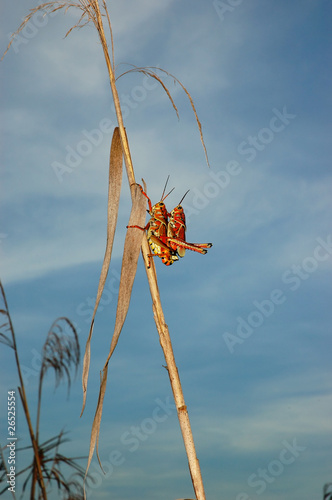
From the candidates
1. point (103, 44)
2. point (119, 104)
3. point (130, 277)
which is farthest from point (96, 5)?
point (130, 277)

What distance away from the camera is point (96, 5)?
4.45 meters

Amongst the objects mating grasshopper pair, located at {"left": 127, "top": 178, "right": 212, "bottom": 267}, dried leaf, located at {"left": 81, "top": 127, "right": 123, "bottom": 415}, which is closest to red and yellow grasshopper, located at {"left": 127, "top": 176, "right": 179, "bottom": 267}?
mating grasshopper pair, located at {"left": 127, "top": 178, "right": 212, "bottom": 267}

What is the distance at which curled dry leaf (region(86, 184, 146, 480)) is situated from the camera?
154 inches

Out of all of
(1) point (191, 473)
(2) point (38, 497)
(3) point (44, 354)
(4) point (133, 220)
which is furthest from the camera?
(3) point (44, 354)

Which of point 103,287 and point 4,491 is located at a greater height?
point 103,287

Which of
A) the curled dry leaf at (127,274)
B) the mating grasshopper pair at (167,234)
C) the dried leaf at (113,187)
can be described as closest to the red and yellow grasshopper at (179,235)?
the mating grasshopper pair at (167,234)

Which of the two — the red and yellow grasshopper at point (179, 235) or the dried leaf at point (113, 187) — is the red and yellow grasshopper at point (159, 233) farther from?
the dried leaf at point (113, 187)

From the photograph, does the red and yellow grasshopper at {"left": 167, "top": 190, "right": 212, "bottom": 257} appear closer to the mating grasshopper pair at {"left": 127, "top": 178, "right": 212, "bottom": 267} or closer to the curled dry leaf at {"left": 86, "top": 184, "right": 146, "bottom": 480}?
the mating grasshopper pair at {"left": 127, "top": 178, "right": 212, "bottom": 267}

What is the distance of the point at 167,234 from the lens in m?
4.33

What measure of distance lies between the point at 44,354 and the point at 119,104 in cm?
250

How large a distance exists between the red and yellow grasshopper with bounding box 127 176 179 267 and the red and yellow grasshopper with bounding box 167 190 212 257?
0.12ft

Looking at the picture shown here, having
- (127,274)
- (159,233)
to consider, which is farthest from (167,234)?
(127,274)

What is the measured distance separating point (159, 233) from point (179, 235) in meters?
0.22

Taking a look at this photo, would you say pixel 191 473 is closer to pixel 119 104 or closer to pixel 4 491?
pixel 4 491
